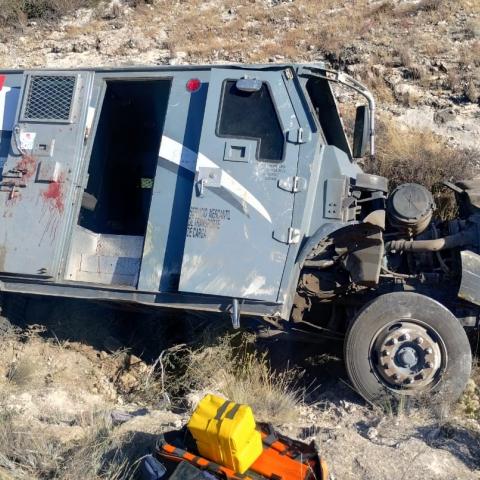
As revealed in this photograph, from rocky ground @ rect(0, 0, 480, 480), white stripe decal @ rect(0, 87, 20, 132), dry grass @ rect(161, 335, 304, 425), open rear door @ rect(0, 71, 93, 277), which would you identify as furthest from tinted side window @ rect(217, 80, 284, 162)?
rocky ground @ rect(0, 0, 480, 480)

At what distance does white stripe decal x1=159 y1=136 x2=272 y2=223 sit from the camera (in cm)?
571

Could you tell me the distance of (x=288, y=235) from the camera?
5629mm

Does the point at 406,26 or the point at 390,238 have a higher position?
the point at 406,26

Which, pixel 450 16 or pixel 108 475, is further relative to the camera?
pixel 450 16

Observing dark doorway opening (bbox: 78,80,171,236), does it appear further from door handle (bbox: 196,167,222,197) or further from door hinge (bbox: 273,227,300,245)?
door hinge (bbox: 273,227,300,245)

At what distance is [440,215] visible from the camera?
26.8ft

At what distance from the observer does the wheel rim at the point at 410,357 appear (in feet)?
18.6

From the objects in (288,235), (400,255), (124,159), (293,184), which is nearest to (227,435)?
(288,235)

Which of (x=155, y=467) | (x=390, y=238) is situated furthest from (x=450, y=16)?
(x=155, y=467)

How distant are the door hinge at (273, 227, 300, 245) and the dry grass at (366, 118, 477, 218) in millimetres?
3213

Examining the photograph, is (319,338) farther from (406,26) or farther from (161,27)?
(161,27)

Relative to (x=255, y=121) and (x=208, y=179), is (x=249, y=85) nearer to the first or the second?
(x=255, y=121)

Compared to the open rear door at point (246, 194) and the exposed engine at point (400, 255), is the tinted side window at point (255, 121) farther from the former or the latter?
the exposed engine at point (400, 255)

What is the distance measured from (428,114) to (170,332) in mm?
6039
